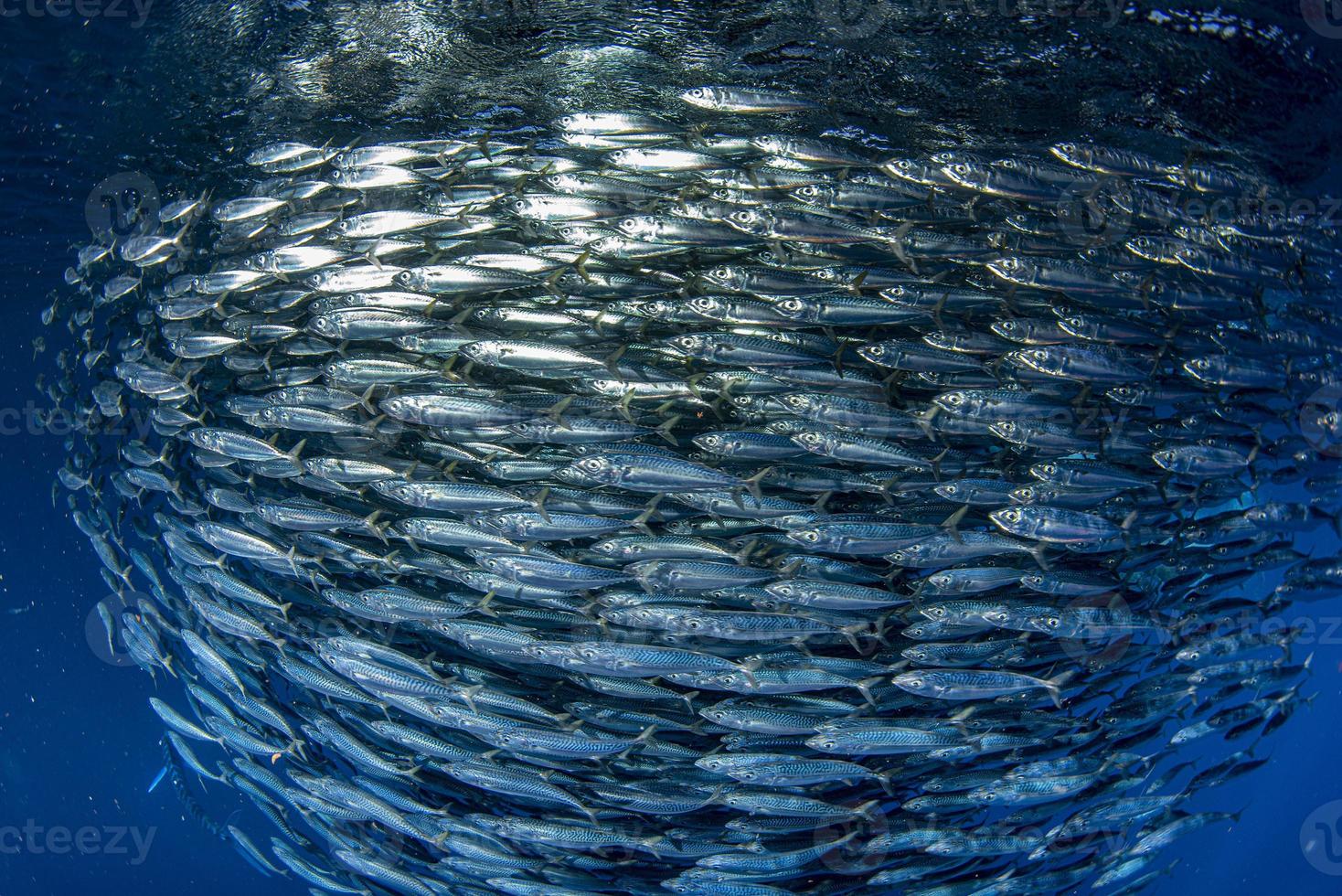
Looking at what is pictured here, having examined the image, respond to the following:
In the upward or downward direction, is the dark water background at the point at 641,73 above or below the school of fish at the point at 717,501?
above

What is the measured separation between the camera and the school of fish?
4.41m

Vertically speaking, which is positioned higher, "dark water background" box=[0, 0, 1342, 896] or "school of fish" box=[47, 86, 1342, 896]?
"dark water background" box=[0, 0, 1342, 896]

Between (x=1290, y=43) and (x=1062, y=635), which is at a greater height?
(x=1290, y=43)

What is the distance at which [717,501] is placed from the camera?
4512mm

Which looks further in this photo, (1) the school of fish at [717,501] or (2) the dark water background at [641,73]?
(2) the dark water background at [641,73]

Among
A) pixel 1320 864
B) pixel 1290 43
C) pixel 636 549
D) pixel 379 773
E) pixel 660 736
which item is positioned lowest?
pixel 1320 864

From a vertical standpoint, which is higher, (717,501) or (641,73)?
(641,73)

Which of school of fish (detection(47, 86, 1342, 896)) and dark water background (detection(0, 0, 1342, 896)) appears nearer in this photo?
school of fish (detection(47, 86, 1342, 896))

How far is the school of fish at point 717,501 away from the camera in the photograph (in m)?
4.41

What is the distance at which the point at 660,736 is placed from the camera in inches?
203

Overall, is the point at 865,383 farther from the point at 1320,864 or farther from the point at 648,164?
the point at 1320,864

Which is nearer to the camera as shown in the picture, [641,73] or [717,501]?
[717,501]

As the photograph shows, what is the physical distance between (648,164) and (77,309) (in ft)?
24.0

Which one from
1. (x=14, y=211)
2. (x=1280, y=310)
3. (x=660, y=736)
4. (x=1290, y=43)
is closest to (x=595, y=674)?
(x=660, y=736)
